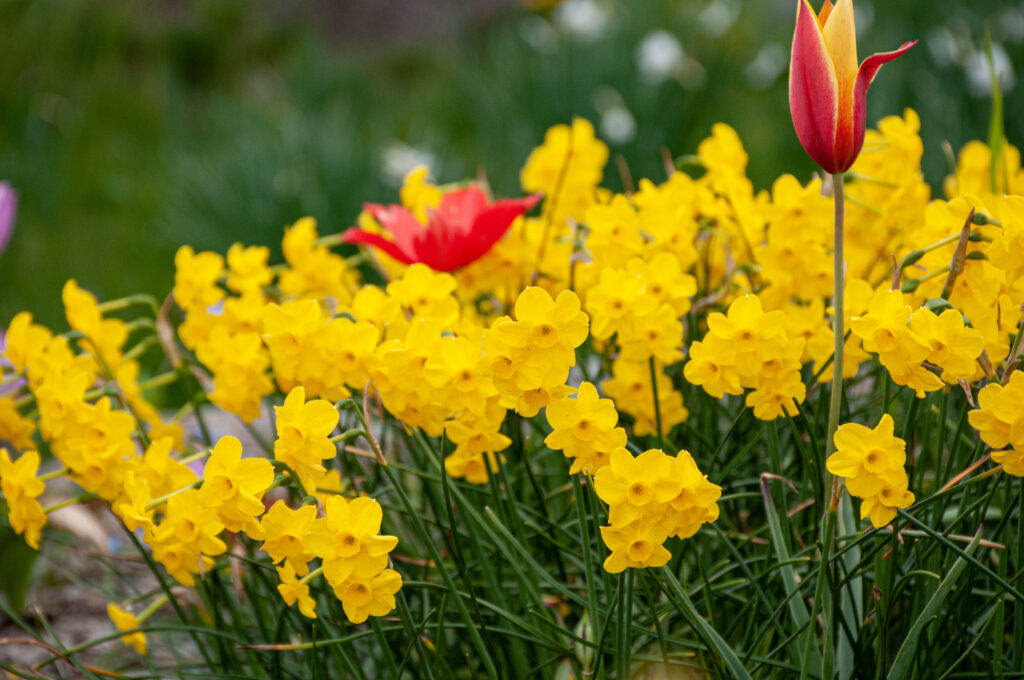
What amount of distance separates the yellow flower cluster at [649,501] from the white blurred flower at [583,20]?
2929mm

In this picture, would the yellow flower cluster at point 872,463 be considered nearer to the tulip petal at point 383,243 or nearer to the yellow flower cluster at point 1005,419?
the yellow flower cluster at point 1005,419

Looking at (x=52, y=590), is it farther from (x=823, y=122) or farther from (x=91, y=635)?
(x=823, y=122)

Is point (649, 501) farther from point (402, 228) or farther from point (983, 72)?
point (983, 72)

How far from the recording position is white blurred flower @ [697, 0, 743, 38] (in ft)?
12.0

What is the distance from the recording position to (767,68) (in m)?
3.66

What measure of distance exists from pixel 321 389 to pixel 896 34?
9.61 ft

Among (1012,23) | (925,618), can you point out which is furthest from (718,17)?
(925,618)

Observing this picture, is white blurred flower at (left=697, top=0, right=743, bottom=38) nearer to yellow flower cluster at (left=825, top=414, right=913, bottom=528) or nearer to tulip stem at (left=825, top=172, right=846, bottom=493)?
tulip stem at (left=825, top=172, right=846, bottom=493)

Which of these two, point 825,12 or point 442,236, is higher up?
point 825,12

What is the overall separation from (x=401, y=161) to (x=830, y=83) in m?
1.82

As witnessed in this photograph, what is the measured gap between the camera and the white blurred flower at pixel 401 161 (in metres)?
2.45

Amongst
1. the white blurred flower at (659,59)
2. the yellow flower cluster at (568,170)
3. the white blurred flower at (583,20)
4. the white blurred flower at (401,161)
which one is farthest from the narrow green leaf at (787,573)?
the white blurred flower at (583,20)

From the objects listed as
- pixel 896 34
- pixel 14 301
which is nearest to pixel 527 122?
→ pixel 896 34

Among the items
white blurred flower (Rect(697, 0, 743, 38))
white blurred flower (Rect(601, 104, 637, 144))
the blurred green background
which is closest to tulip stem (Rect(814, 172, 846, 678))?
the blurred green background
